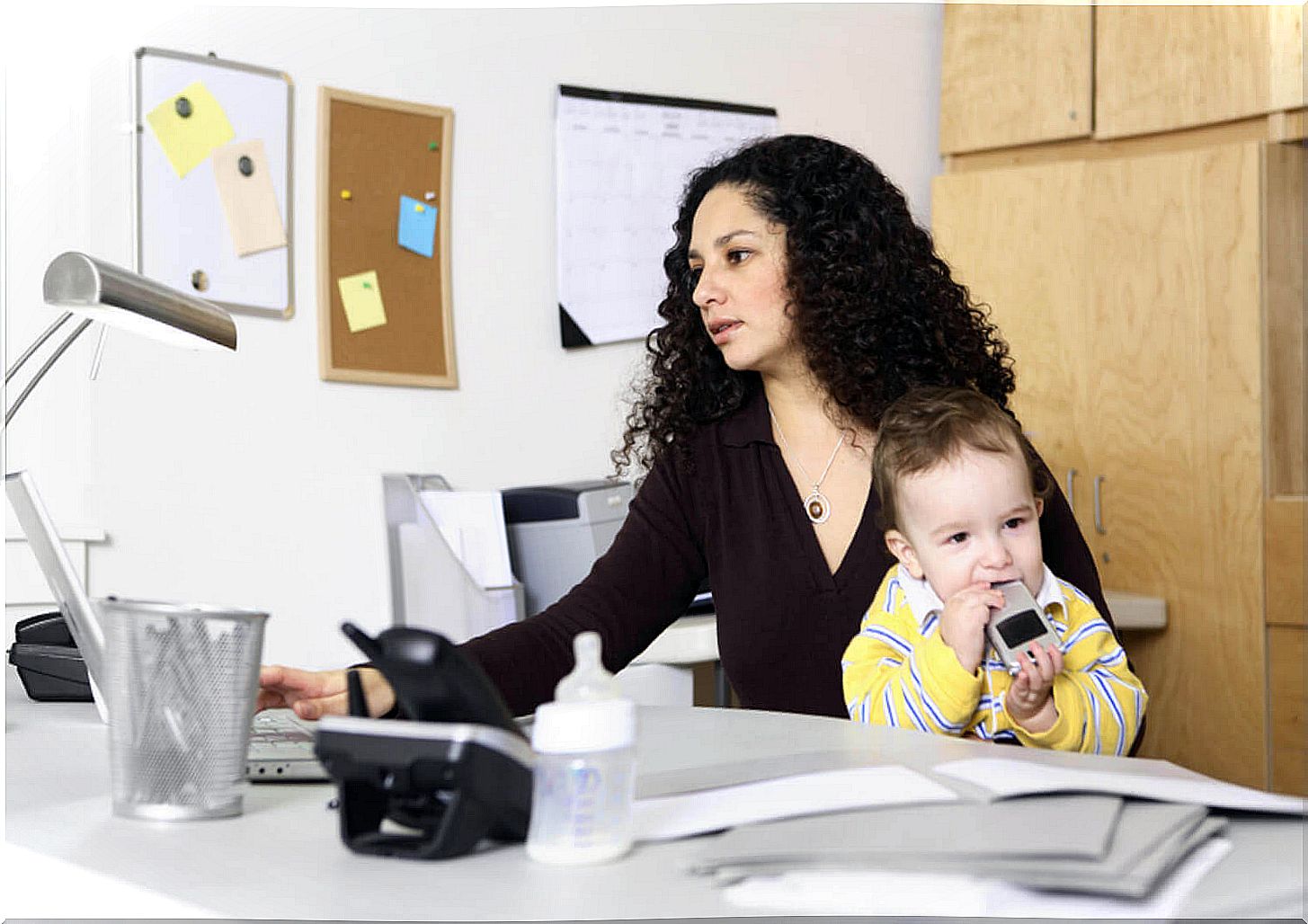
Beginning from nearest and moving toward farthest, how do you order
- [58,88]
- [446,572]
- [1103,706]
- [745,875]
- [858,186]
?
1. [745,875]
2. [1103,706]
3. [858,186]
4. [58,88]
5. [446,572]

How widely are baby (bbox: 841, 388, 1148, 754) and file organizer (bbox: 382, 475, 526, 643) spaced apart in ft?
3.67

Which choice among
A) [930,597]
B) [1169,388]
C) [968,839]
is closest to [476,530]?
[930,597]

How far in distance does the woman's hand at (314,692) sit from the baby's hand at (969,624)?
0.49 m

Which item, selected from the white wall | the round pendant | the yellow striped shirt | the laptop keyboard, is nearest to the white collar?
the yellow striped shirt

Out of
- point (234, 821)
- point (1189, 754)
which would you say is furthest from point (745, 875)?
point (1189, 754)

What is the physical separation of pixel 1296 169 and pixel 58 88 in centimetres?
245

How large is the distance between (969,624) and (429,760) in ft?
2.20

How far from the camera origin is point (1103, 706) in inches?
49.9

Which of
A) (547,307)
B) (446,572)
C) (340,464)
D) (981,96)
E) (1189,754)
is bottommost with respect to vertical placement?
(1189,754)

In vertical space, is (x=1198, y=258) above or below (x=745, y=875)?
above

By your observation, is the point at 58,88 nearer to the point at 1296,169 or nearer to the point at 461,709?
the point at 461,709

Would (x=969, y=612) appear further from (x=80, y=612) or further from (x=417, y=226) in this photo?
(x=417, y=226)

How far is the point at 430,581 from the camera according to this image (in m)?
2.55

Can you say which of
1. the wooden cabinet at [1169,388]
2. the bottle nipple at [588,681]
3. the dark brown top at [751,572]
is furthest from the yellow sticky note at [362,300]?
the bottle nipple at [588,681]
